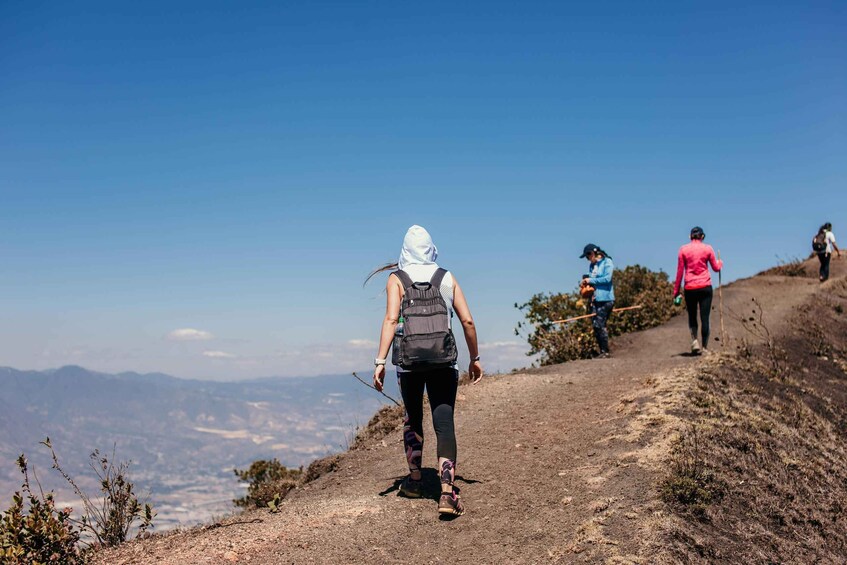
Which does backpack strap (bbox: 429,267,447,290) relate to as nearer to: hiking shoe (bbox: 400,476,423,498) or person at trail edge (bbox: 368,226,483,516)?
person at trail edge (bbox: 368,226,483,516)

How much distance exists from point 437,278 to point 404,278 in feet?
0.97

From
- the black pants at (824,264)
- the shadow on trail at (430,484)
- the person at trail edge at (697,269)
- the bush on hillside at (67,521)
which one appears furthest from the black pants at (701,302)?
the black pants at (824,264)

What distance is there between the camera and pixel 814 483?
24.3 feet

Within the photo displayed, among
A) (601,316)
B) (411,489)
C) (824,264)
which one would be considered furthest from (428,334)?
(824,264)

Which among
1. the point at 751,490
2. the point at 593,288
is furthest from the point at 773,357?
the point at 751,490

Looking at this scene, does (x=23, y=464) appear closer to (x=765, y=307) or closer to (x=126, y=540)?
(x=126, y=540)

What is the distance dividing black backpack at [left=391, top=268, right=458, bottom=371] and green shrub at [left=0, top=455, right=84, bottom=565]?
3.03 metres

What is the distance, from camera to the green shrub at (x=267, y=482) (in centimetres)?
922

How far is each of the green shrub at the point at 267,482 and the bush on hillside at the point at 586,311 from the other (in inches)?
274

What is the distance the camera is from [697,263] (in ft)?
40.3

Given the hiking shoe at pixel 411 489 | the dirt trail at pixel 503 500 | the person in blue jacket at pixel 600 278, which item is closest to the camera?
the dirt trail at pixel 503 500

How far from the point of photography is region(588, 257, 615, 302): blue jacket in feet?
43.5

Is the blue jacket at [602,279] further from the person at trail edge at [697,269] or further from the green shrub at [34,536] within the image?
the green shrub at [34,536]

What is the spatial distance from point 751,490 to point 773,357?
613 centimetres
